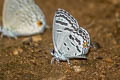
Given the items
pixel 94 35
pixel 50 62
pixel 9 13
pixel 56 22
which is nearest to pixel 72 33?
pixel 56 22

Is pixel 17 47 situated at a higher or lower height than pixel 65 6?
lower

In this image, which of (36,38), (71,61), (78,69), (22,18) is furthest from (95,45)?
(22,18)

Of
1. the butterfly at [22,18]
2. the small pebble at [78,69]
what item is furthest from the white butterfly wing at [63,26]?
the butterfly at [22,18]

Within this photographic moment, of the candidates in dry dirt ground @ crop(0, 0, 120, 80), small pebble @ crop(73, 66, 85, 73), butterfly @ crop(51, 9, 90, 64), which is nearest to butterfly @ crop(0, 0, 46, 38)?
dry dirt ground @ crop(0, 0, 120, 80)

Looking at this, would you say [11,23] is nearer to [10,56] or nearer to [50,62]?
[10,56]

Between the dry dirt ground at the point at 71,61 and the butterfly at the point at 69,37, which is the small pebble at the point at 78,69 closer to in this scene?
the dry dirt ground at the point at 71,61

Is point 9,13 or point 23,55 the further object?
point 9,13

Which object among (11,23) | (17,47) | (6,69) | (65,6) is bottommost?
(6,69)
